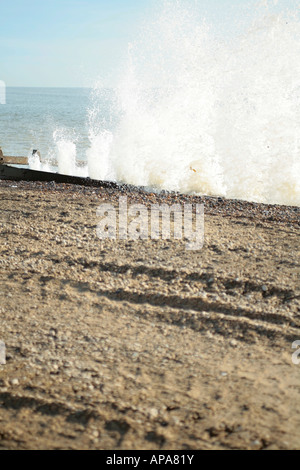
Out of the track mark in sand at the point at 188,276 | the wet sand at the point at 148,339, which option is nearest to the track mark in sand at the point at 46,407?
the wet sand at the point at 148,339

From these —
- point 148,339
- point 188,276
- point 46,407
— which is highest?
point 188,276

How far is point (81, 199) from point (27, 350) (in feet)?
12.9

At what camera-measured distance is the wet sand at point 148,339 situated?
2340 mm

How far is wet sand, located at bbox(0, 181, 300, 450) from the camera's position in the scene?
2.34 m

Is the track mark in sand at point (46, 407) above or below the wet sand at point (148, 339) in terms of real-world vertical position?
below

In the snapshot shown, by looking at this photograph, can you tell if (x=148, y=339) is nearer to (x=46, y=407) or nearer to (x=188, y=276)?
(x=46, y=407)

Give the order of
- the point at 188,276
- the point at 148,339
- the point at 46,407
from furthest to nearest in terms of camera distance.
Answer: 1. the point at 188,276
2. the point at 148,339
3. the point at 46,407

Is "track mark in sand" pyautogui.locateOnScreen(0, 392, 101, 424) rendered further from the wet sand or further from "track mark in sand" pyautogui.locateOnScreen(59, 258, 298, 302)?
"track mark in sand" pyautogui.locateOnScreen(59, 258, 298, 302)

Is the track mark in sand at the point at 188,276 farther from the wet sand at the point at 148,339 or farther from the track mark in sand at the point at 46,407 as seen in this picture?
the track mark in sand at the point at 46,407

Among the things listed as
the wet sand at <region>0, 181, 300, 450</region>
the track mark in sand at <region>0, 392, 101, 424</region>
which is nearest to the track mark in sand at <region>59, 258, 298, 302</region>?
the wet sand at <region>0, 181, 300, 450</region>

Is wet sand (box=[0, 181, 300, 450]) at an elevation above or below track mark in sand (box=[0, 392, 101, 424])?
above

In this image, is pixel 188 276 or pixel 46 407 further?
pixel 188 276

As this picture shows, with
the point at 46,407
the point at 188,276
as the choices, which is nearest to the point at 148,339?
the point at 46,407

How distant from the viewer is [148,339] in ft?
10.3
